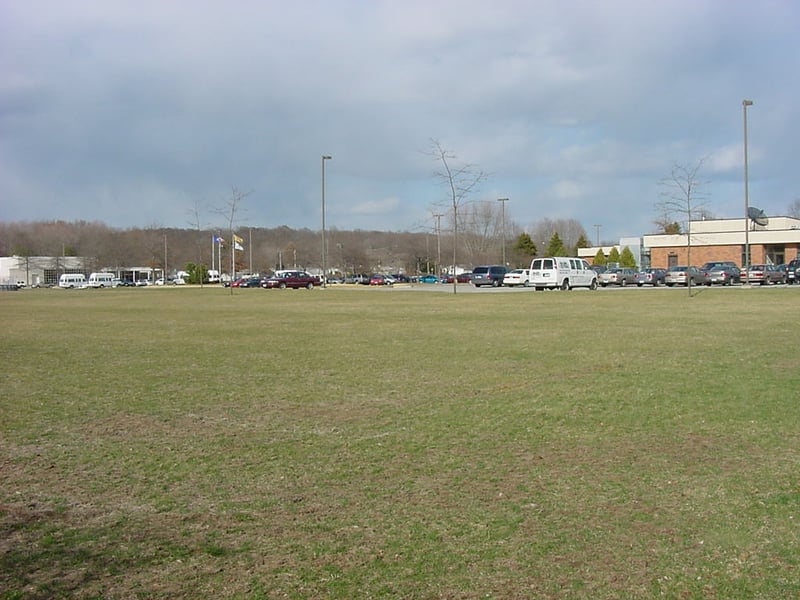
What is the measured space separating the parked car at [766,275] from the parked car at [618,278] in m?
8.84

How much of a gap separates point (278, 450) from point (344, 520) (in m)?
2.23

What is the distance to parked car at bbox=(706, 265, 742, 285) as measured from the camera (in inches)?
2218

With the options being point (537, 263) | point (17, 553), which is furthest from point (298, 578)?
A: point (537, 263)

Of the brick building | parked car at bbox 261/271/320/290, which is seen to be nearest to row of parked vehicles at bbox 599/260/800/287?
the brick building

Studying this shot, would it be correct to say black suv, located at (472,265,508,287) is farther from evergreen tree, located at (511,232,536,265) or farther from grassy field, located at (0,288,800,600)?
grassy field, located at (0,288,800,600)

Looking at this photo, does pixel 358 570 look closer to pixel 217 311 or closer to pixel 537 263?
pixel 217 311

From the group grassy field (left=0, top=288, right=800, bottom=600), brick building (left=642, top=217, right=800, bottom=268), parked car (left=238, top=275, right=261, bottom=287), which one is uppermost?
brick building (left=642, top=217, right=800, bottom=268)

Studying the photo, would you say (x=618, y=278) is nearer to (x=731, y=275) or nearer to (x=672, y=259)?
(x=731, y=275)

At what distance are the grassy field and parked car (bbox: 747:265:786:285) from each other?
1823 inches

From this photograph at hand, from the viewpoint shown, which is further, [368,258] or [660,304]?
[368,258]

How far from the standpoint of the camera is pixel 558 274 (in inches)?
1874

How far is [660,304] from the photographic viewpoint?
30953 millimetres

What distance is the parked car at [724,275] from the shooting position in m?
56.3

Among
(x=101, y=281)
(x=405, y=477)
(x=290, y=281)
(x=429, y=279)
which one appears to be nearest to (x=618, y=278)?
(x=290, y=281)
